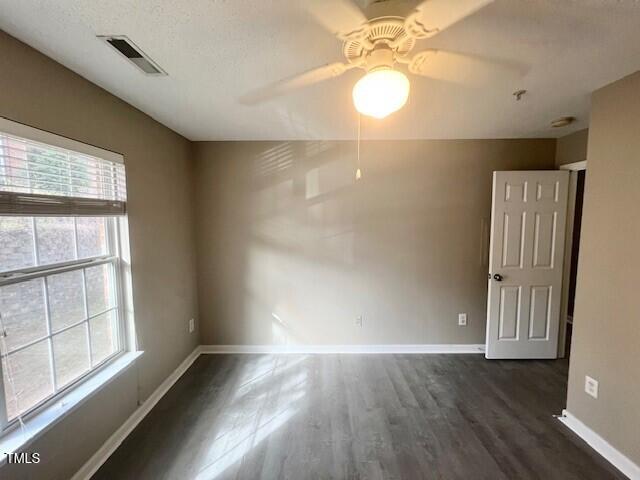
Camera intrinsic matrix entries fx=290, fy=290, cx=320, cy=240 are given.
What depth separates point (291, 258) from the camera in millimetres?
3260

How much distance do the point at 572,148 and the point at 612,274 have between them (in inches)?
66.6

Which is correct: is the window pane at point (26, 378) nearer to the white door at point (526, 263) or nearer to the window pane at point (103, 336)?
the window pane at point (103, 336)

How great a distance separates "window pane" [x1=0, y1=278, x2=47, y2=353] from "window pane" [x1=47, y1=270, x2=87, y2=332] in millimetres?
61

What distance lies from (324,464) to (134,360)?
1.52 metres

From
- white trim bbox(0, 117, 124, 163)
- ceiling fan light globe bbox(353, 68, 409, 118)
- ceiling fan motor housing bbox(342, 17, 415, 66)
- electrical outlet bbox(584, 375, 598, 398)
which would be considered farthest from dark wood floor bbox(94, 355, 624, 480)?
ceiling fan motor housing bbox(342, 17, 415, 66)

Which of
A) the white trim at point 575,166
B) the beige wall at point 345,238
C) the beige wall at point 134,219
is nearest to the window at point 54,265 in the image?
the beige wall at point 134,219

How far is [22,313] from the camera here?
1.42 m

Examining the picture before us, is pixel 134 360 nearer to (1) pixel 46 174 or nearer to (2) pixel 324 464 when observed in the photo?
(1) pixel 46 174

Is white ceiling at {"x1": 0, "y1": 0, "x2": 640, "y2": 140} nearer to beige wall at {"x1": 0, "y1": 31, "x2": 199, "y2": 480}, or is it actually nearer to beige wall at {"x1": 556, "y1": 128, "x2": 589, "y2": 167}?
beige wall at {"x1": 0, "y1": 31, "x2": 199, "y2": 480}

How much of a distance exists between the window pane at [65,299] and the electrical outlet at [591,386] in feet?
11.1

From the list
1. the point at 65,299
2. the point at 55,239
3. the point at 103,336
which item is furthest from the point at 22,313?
the point at 103,336

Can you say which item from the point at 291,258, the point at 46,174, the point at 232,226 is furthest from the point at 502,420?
the point at 46,174

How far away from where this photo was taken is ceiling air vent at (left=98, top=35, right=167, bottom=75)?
134cm

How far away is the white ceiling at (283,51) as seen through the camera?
117cm
